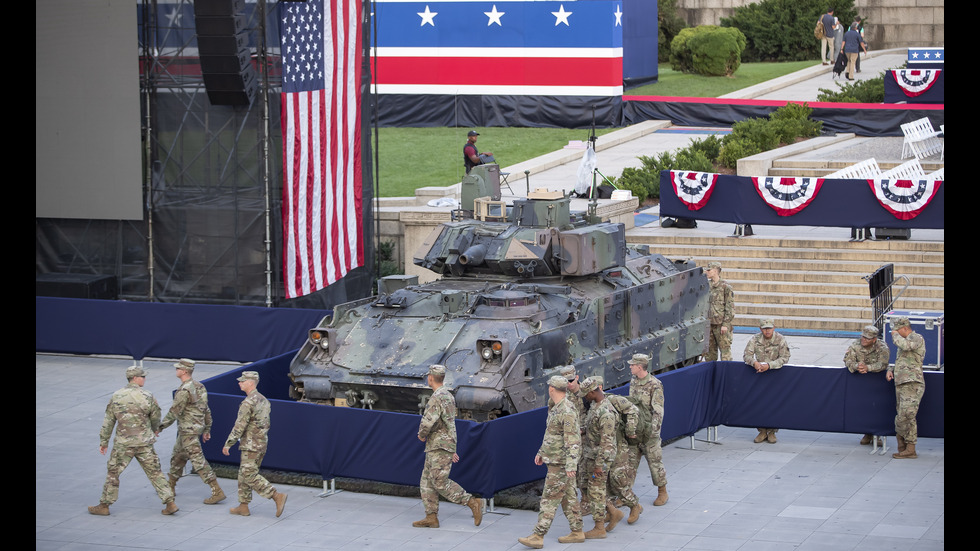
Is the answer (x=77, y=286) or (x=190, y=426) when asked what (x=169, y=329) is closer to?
(x=77, y=286)

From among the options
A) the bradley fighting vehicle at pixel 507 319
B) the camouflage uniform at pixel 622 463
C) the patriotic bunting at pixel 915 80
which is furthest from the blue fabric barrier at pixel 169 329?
the patriotic bunting at pixel 915 80

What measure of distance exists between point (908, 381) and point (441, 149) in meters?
19.8

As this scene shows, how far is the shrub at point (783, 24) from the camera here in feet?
159

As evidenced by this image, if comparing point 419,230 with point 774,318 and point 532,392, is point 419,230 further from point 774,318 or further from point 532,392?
point 532,392

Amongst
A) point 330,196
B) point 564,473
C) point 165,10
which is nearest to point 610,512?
point 564,473

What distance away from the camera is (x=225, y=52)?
78.0 ft

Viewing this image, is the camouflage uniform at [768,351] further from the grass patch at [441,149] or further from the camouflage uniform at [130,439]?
the grass patch at [441,149]

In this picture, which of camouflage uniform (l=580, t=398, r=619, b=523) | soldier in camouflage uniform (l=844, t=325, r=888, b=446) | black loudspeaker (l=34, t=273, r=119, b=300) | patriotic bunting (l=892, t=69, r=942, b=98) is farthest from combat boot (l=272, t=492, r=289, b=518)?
patriotic bunting (l=892, t=69, r=942, b=98)

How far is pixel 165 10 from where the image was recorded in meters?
25.1

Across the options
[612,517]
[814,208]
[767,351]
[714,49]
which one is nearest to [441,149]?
[814,208]

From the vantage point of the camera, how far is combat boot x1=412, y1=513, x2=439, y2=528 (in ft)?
50.9

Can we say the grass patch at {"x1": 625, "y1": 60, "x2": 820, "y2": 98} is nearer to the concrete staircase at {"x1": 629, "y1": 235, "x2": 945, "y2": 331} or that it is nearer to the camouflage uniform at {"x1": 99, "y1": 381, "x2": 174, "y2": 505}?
the concrete staircase at {"x1": 629, "y1": 235, "x2": 945, "y2": 331}

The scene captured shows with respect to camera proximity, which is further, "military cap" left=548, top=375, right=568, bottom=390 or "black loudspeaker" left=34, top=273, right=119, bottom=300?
"black loudspeaker" left=34, top=273, right=119, bottom=300

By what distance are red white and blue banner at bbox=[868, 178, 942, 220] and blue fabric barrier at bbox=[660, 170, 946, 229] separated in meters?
0.09
